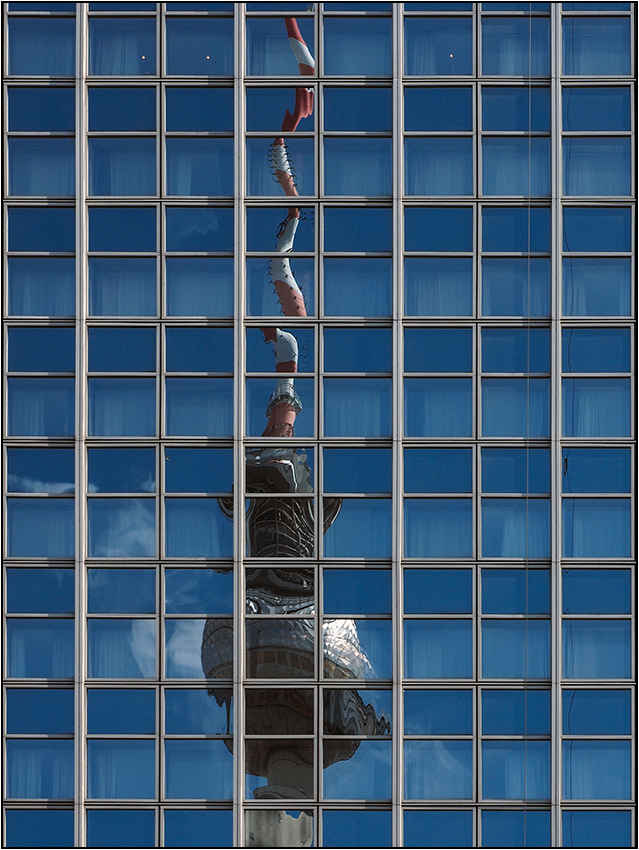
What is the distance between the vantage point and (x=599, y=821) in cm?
1315

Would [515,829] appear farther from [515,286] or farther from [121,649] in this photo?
[515,286]

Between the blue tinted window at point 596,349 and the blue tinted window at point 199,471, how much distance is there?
694 centimetres

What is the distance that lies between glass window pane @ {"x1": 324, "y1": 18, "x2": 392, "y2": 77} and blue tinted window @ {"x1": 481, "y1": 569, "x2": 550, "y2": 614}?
33.4 ft

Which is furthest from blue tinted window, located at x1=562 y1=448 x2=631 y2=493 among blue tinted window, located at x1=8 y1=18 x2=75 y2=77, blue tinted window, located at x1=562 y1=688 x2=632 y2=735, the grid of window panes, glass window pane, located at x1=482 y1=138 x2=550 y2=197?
blue tinted window, located at x1=8 y1=18 x2=75 y2=77

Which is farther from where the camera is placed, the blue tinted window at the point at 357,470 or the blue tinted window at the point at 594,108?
the blue tinted window at the point at 594,108

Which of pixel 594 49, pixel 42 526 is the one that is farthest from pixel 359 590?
pixel 594 49

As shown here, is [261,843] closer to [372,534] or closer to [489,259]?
[372,534]

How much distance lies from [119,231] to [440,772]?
40.4 ft

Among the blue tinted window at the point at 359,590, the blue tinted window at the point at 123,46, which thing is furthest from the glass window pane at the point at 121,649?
the blue tinted window at the point at 123,46

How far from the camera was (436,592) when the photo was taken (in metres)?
13.2

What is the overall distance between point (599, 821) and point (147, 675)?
921 centimetres

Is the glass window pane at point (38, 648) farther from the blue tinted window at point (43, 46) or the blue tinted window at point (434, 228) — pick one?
the blue tinted window at point (43, 46)

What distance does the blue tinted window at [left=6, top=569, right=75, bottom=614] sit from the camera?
519 inches

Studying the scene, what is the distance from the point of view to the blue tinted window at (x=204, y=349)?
13.3 m
